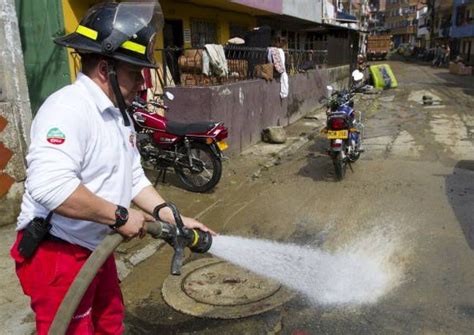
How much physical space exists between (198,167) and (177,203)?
60 centimetres

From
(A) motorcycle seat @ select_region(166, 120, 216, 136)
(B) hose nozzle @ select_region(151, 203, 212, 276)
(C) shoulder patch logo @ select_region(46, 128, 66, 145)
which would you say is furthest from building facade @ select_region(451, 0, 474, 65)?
(C) shoulder patch logo @ select_region(46, 128, 66, 145)

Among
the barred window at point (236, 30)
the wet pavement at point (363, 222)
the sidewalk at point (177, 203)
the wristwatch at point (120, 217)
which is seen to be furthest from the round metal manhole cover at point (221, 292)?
the barred window at point (236, 30)

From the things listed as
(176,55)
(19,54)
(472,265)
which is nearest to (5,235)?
(19,54)

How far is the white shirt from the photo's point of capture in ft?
5.64

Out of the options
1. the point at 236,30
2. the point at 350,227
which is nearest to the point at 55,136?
the point at 350,227

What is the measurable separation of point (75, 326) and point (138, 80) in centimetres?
119

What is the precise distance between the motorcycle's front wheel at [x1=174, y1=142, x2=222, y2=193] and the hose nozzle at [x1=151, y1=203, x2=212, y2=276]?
3947 millimetres

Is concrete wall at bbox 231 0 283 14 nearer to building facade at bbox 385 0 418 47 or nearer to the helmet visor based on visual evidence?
the helmet visor

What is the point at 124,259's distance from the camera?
4387 millimetres

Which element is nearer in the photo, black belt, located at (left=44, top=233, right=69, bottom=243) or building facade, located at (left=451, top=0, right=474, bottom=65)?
black belt, located at (left=44, top=233, right=69, bottom=243)

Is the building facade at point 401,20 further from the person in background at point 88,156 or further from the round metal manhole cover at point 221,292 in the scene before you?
the person in background at point 88,156

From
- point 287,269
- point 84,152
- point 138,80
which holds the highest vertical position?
point 138,80

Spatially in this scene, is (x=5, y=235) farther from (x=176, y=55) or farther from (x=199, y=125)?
(x=176, y=55)

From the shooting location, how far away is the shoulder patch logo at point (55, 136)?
173cm
